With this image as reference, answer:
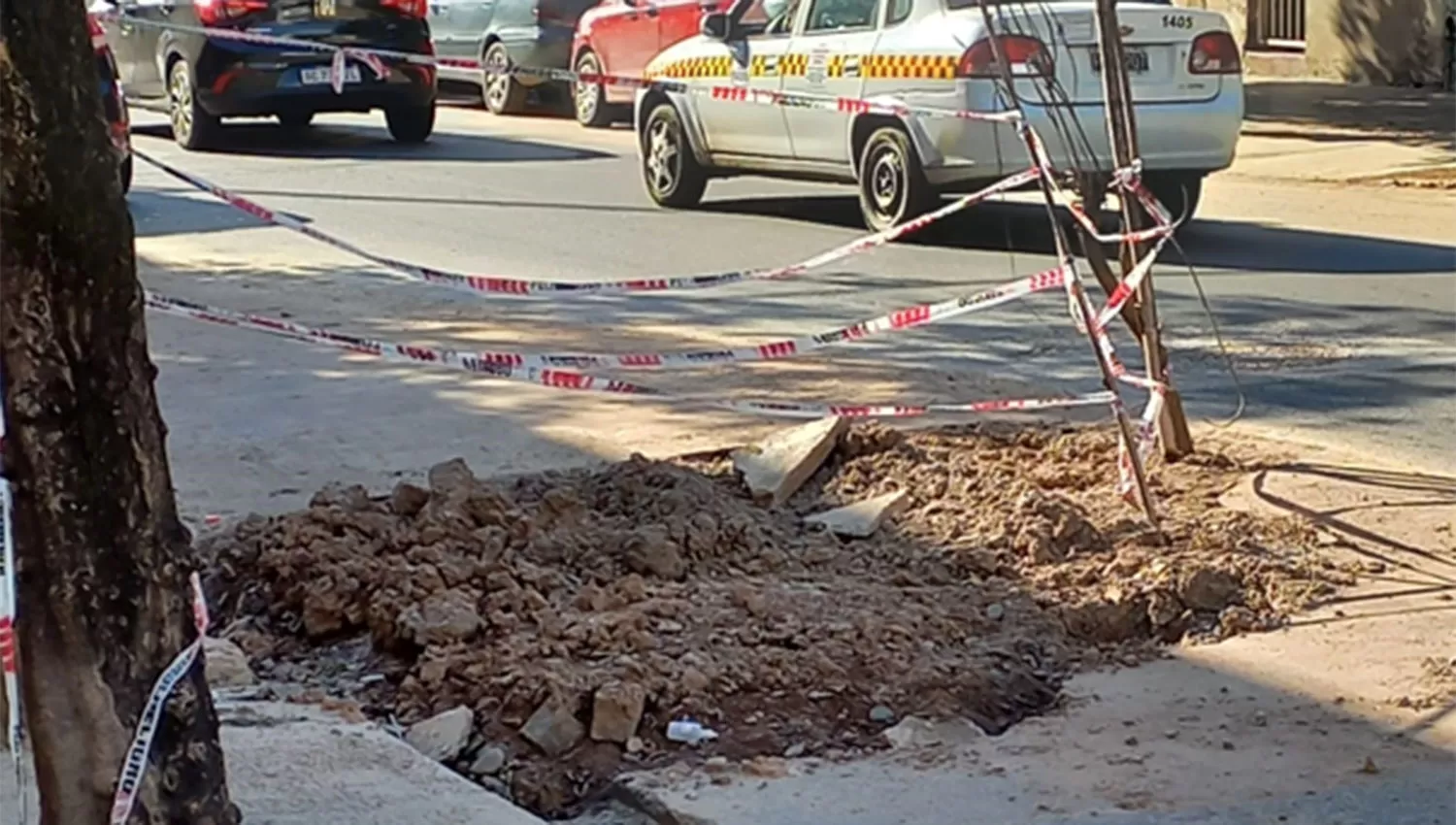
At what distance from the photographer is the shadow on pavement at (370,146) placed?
1909cm

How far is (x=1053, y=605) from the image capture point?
232 inches

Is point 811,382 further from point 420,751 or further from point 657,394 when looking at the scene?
point 420,751

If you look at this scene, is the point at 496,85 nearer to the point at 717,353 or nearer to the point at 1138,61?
the point at 1138,61

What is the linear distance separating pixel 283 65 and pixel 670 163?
18.0 feet

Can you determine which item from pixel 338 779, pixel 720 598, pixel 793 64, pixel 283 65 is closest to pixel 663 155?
pixel 793 64

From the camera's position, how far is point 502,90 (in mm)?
23750

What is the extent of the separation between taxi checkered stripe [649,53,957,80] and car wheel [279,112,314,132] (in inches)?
235

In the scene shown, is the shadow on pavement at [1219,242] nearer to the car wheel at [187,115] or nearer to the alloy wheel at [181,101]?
the car wheel at [187,115]

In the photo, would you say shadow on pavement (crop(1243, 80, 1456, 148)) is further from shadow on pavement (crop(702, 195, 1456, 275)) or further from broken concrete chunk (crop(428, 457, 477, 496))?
broken concrete chunk (crop(428, 457, 477, 496))

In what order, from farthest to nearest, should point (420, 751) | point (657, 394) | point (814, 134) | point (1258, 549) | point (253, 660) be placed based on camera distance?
point (814, 134) < point (657, 394) < point (1258, 549) < point (253, 660) < point (420, 751)

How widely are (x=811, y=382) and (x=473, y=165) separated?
31.3 feet

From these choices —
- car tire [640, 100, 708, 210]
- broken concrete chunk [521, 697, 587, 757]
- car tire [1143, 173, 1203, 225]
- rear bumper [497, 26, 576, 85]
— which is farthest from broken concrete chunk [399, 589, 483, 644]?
rear bumper [497, 26, 576, 85]

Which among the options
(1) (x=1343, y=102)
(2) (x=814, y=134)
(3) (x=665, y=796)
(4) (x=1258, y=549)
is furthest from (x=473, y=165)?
(3) (x=665, y=796)

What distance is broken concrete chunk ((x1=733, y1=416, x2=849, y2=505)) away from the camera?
7.02m
